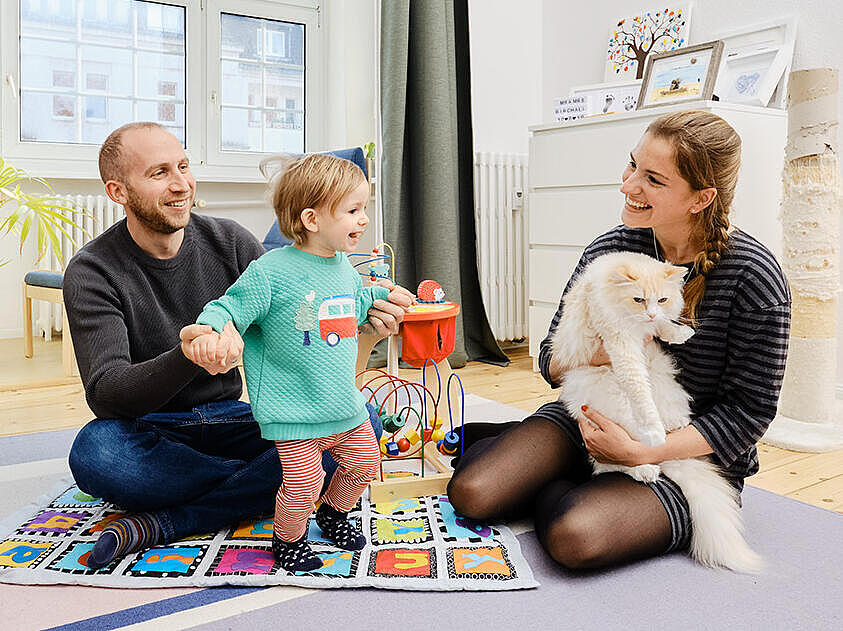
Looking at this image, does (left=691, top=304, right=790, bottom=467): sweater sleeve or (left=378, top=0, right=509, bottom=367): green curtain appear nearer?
(left=691, top=304, right=790, bottom=467): sweater sleeve

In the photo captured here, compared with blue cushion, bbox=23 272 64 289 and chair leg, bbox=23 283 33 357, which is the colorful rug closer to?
blue cushion, bbox=23 272 64 289

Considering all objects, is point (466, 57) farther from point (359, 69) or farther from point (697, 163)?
point (697, 163)

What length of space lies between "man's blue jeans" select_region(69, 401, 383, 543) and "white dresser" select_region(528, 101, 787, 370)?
1.78 m

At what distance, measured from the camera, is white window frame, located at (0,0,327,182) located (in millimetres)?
3795

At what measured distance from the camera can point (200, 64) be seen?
4.16 metres

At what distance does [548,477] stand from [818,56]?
2.08m

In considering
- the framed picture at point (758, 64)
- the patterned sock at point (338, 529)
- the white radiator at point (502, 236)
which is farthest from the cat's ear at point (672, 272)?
the white radiator at point (502, 236)

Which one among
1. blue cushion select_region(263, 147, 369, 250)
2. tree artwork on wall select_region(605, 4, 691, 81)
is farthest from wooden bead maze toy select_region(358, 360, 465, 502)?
tree artwork on wall select_region(605, 4, 691, 81)

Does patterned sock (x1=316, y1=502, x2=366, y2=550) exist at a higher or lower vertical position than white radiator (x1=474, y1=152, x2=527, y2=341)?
lower

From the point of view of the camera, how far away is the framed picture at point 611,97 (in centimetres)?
314

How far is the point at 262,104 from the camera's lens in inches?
172

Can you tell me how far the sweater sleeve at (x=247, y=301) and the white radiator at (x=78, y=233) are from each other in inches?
109

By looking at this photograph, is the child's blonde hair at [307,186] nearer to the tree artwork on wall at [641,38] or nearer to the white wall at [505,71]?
the tree artwork on wall at [641,38]

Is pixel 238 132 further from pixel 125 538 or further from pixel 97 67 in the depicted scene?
pixel 125 538
